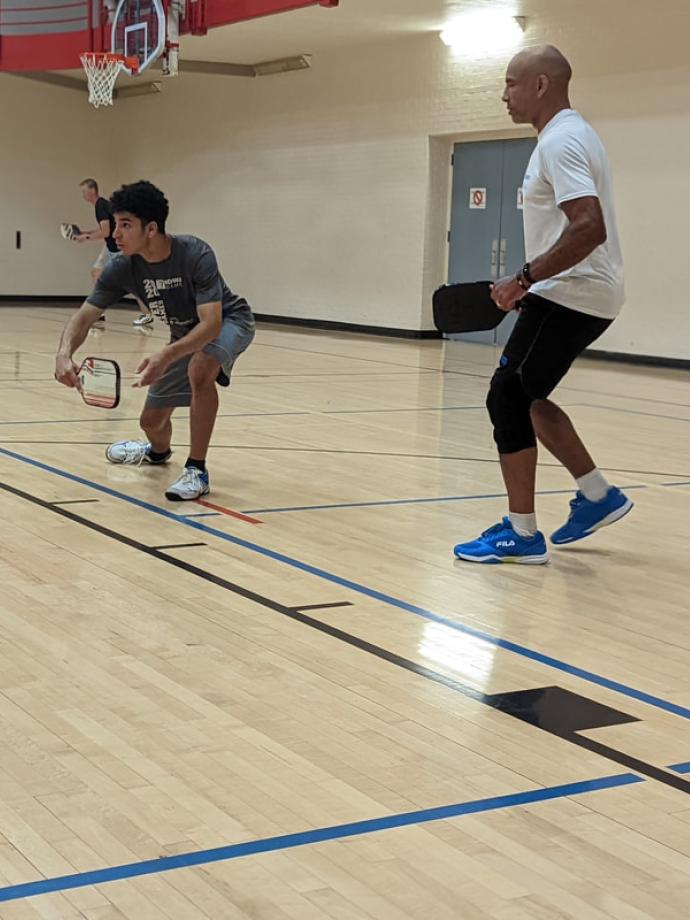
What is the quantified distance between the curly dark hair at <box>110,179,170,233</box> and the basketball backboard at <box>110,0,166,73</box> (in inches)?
411

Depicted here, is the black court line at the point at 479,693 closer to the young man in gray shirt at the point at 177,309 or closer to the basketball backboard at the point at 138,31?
the young man in gray shirt at the point at 177,309

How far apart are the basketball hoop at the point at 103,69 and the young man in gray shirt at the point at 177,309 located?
407 inches

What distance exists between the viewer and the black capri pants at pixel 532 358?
4215 mm

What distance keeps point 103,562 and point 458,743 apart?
180 cm

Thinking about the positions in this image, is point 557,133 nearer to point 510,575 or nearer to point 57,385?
point 510,575

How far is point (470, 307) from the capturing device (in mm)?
4375

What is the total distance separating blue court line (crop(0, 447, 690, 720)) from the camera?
3.12 meters

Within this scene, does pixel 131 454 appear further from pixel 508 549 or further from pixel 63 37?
pixel 63 37

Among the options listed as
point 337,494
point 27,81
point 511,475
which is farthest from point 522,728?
point 27,81

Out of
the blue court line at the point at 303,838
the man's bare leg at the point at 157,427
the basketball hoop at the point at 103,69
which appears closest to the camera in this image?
the blue court line at the point at 303,838

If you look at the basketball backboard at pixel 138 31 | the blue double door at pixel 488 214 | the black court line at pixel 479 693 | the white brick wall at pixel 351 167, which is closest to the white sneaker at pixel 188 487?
the black court line at pixel 479 693

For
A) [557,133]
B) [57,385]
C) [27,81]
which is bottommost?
[57,385]

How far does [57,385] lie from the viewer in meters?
9.38

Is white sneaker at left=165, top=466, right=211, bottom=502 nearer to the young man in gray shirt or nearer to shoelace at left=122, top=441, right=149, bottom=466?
the young man in gray shirt
